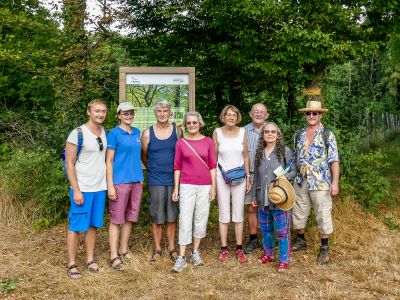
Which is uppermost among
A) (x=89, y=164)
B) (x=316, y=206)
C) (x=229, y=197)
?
(x=89, y=164)

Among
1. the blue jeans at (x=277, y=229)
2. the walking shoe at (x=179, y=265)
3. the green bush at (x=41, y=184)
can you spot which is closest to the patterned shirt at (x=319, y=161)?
the blue jeans at (x=277, y=229)

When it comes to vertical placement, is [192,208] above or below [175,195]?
below

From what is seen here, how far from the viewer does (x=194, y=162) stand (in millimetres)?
4719

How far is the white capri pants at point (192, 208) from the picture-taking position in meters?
4.76

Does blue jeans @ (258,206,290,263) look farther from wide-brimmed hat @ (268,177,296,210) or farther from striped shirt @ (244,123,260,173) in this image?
striped shirt @ (244,123,260,173)

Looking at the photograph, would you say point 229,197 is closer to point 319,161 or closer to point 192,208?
point 192,208

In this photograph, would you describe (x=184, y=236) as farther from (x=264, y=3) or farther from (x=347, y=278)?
(x=264, y=3)

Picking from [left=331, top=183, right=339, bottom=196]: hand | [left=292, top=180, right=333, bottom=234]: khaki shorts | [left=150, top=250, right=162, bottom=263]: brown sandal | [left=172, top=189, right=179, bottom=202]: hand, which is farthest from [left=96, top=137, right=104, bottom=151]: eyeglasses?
[left=331, top=183, right=339, bottom=196]: hand

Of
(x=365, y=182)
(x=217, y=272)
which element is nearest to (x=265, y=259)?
(x=217, y=272)

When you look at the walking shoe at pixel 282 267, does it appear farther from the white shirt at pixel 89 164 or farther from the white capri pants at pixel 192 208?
the white shirt at pixel 89 164

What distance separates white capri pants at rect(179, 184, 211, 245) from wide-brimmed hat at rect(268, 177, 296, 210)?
0.73 metres

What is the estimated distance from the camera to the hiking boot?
5027mm

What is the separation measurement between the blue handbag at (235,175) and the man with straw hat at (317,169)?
29.2 inches

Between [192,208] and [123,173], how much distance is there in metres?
0.89
